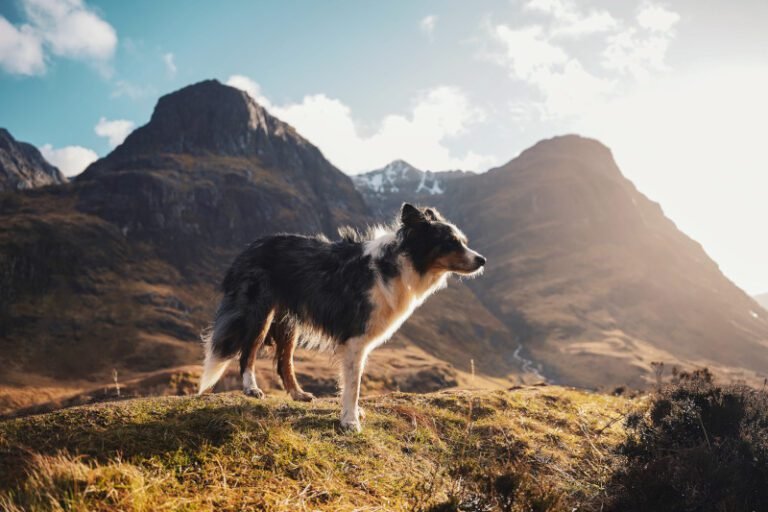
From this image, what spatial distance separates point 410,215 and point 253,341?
3015 mm

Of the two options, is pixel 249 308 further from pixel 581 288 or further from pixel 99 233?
pixel 581 288

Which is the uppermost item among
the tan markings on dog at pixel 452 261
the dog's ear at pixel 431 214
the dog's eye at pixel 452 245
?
the dog's ear at pixel 431 214

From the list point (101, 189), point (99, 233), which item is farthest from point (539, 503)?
point (101, 189)

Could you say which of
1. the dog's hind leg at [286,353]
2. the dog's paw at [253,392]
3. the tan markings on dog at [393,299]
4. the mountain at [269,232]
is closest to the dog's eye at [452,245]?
the tan markings on dog at [393,299]

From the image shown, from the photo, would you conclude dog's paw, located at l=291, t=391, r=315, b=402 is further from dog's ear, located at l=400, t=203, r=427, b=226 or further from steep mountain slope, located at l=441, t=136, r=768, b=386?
steep mountain slope, located at l=441, t=136, r=768, b=386

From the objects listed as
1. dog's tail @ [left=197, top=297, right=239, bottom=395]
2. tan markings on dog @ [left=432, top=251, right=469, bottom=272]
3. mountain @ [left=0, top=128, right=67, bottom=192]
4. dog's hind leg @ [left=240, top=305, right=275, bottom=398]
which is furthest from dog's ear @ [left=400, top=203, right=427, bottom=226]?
mountain @ [left=0, top=128, right=67, bottom=192]

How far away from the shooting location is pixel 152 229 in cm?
9300

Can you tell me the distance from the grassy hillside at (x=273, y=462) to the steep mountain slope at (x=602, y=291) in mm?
84227

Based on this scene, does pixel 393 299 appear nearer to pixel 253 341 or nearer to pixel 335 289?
pixel 335 289

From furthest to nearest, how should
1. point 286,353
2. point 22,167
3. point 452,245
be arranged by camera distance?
point 22,167, point 286,353, point 452,245

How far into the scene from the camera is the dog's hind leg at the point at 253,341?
7.03m

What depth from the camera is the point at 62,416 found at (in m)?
4.29

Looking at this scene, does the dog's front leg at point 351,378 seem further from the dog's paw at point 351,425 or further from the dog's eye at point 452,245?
the dog's eye at point 452,245

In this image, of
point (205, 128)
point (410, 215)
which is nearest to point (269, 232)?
point (205, 128)
